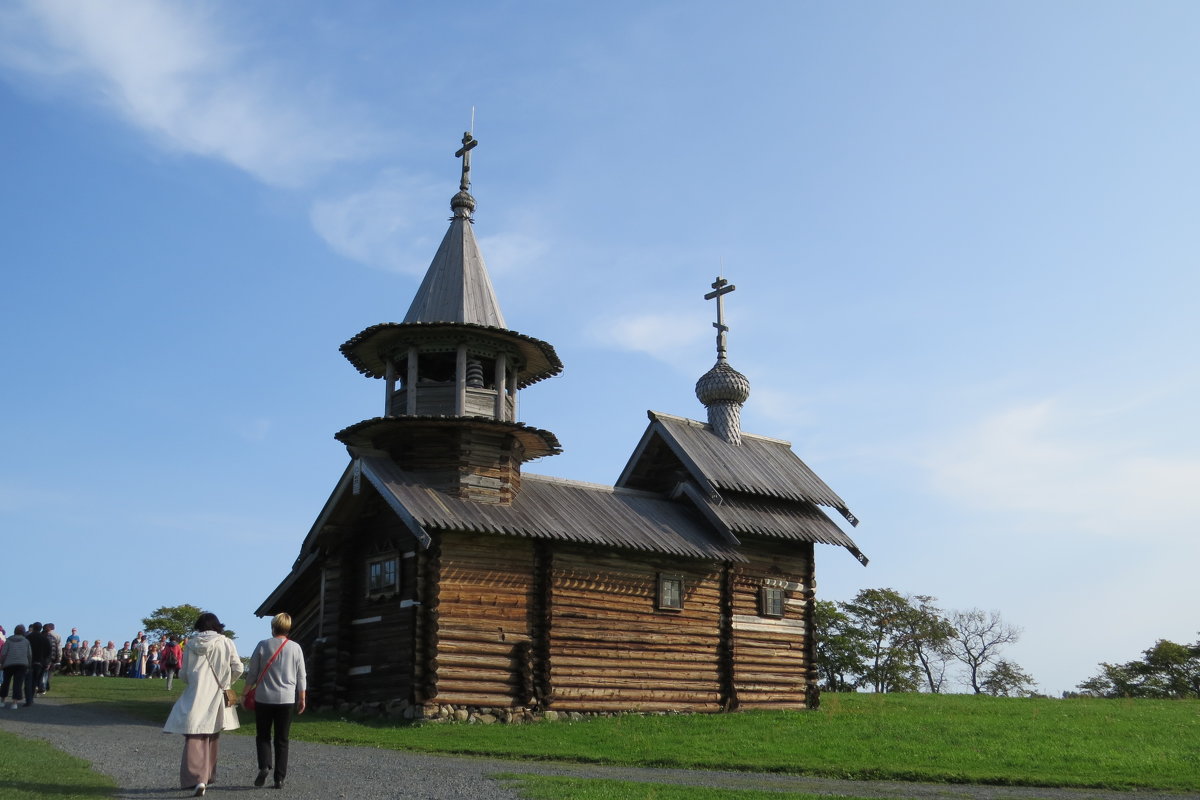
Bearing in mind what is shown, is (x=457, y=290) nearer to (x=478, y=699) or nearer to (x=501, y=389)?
(x=501, y=389)

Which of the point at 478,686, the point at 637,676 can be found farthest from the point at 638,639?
the point at 478,686

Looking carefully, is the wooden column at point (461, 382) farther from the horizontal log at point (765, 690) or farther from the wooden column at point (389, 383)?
the horizontal log at point (765, 690)

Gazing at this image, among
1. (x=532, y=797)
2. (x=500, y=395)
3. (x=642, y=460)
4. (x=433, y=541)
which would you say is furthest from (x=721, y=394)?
(x=532, y=797)

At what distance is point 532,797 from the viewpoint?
11.9 m

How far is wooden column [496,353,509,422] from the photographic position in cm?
2634

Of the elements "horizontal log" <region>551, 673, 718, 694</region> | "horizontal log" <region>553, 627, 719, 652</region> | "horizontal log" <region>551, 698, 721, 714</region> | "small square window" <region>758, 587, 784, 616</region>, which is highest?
"small square window" <region>758, 587, 784, 616</region>

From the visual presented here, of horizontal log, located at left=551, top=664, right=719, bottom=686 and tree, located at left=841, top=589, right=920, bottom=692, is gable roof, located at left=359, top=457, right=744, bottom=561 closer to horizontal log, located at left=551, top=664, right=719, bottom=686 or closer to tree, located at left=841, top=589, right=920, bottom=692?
horizontal log, located at left=551, top=664, right=719, bottom=686

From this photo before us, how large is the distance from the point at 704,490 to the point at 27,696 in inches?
648

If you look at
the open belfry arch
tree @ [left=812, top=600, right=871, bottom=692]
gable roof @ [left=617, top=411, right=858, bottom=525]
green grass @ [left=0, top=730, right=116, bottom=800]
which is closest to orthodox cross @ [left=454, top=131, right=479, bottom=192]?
the open belfry arch

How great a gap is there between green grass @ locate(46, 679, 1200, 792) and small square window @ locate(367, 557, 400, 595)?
2.97m

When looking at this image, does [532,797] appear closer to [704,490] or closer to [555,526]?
[555,526]

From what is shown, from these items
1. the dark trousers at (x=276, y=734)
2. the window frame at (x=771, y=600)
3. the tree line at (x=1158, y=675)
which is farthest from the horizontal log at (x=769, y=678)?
the tree line at (x=1158, y=675)

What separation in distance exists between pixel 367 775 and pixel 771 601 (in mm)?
17701

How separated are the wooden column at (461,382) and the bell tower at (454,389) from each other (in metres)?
0.02
